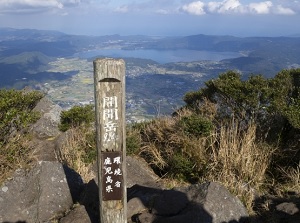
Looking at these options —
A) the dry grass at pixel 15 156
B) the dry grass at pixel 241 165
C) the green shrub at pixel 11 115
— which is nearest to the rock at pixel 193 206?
the dry grass at pixel 241 165

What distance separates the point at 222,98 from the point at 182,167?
2.22 meters

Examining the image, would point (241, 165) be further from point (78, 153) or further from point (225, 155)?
point (78, 153)

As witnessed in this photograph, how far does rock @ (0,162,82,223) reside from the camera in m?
4.26

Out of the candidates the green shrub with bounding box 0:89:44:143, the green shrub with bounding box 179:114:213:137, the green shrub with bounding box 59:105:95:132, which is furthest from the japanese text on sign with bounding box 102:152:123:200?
the green shrub with bounding box 59:105:95:132

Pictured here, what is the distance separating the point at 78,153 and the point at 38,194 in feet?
5.99

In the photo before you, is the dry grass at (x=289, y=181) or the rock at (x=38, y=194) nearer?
the rock at (x=38, y=194)

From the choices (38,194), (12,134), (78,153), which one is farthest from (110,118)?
(78,153)

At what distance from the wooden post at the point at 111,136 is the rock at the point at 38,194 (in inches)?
42.4

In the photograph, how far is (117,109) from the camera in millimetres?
3383

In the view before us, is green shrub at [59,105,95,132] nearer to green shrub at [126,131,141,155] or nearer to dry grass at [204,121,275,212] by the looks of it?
green shrub at [126,131,141,155]

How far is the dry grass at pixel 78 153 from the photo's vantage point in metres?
5.58

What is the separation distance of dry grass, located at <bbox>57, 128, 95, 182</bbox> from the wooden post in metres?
1.96

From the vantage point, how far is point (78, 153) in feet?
20.5

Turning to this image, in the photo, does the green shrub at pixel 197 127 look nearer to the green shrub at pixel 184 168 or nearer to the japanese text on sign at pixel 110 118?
the green shrub at pixel 184 168
